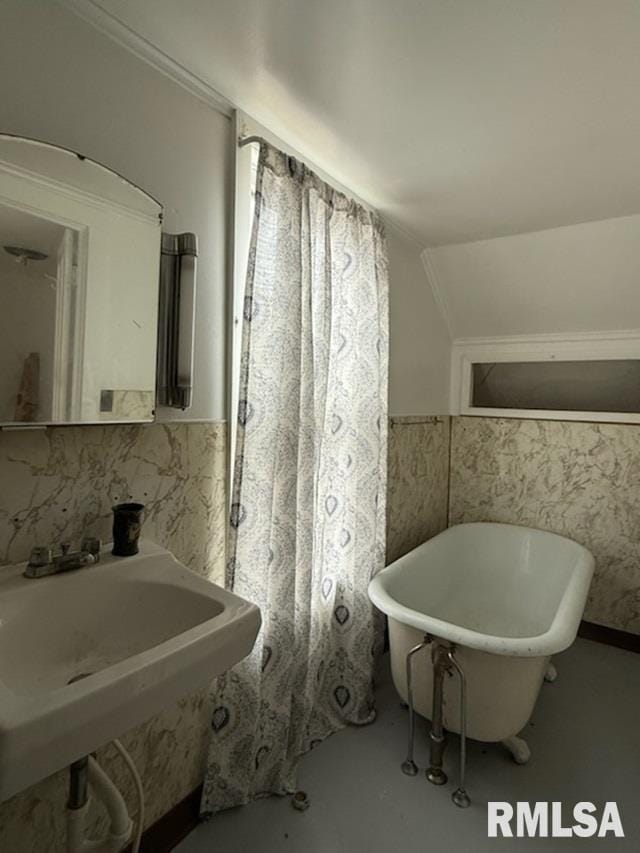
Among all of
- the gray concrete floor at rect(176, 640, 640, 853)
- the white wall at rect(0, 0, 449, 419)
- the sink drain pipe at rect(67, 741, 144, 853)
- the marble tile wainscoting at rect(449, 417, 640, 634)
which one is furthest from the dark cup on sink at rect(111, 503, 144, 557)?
the marble tile wainscoting at rect(449, 417, 640, 634)

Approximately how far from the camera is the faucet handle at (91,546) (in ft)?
3.29

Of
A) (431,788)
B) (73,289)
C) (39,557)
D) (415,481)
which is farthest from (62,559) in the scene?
(415,481)

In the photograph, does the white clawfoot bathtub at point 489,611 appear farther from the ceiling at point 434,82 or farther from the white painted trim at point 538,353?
the ceiling at point 434,82

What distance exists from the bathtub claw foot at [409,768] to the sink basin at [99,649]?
3.68 ft

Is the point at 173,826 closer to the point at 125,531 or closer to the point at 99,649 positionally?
the point at 99,649

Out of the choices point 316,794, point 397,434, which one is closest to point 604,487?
point 397,434

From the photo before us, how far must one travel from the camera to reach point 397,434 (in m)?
2.31

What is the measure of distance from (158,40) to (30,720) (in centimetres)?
145

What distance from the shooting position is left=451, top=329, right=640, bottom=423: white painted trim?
7.80 ft

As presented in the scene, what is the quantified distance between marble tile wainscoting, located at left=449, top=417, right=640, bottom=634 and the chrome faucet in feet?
7.84

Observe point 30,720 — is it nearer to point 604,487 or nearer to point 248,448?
point 248,448

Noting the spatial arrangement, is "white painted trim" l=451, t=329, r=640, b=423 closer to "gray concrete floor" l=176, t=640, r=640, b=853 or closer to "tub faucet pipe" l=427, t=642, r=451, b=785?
"gray concrete floor" l=176, t=640, r=640, b=853

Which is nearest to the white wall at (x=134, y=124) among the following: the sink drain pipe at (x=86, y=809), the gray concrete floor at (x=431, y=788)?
the sink drain pipe at (x=86, y=809)

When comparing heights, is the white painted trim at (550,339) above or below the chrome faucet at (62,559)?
above
